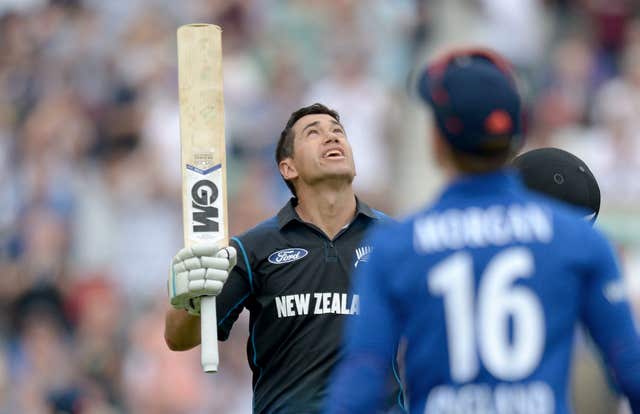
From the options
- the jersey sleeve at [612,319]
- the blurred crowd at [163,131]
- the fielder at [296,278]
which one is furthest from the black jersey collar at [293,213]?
the blurred crowd at [163,131]

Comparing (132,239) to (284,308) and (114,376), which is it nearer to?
(114,376)

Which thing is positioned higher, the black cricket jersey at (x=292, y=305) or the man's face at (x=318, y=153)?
the man's face at (x=318, y=153)

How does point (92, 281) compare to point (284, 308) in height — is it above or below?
above

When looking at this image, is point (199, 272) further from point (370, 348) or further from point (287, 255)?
point (370, 348)

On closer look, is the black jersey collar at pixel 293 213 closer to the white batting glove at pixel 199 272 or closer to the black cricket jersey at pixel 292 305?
the black cricket jersey at pixel 292 305

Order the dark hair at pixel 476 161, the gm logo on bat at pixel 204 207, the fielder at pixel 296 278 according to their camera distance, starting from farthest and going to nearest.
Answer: the gm logo on bat at pixel 204 207 < the fielder at pixel 296 278 < the dark hair at pixel 476 161

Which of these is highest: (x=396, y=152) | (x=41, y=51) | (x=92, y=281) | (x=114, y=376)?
(x=41, y=51)

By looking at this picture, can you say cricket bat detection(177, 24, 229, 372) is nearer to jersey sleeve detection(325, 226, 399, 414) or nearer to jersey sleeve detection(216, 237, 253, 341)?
jersey sleeve detection(216, 237, 253, 341)

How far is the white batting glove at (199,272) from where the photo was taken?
15.1 ft

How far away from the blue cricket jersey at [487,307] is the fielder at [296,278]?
61.1 inches

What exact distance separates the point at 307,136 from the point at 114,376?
16.0 feet

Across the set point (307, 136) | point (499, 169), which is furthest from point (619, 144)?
point (499, 169)

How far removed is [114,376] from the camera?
31.6 ft

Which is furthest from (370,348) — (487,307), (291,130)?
(291,130)
